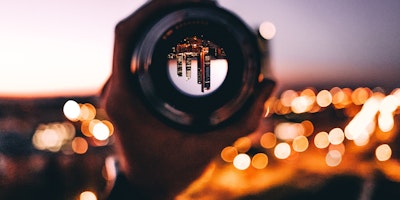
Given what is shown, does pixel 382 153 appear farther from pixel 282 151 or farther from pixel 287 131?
pixel 287 131

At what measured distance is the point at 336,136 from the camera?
1391 cm

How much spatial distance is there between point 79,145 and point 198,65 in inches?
572

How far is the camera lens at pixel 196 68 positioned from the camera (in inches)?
24.5

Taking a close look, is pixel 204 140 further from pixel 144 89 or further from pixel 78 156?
pixel 78 156

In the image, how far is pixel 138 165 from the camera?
663mm

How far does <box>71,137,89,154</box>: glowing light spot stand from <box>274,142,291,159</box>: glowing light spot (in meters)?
5.32

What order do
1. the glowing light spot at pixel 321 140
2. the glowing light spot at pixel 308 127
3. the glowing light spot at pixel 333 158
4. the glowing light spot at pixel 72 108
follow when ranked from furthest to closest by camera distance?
the glowing light spot at pixel 308 127 < the glowing light spot at pixel 321 140 < the glowing light spot at pixel 333 158 < the glowing light spot at pixel 72 108

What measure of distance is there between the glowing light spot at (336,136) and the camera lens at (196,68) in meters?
13.7

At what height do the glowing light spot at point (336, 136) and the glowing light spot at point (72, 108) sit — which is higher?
the glowing light spot at point (72, 108)

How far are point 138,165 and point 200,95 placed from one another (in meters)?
0.12

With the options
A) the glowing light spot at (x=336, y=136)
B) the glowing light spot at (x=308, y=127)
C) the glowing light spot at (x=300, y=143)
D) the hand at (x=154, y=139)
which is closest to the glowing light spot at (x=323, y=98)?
the glowing light spot at (x=336, y=136)

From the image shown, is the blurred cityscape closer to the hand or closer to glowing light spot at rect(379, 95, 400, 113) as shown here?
glowing light spot at rect(379, 95, 400, 113)

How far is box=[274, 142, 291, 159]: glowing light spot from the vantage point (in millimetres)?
13320

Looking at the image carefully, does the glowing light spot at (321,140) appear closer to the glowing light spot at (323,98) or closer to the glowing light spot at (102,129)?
the glowing light spot at (323,98)
